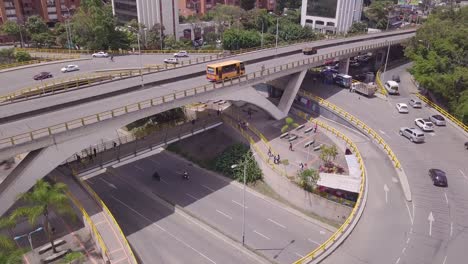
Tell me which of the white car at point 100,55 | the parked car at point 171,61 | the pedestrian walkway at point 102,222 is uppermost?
the white car at point 100,55

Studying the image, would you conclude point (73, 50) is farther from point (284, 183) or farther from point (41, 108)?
point (284, 183)

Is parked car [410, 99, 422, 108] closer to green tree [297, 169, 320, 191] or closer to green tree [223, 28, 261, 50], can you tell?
green tree [297, 169, 320, 191]

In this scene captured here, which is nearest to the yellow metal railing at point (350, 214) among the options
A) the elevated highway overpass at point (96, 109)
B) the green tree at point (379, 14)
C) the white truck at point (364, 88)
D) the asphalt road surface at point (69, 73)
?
the elevated highway overpass at point (96, 109)

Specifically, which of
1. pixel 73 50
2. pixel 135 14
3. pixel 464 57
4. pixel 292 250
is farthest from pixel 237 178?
pixel 135 14

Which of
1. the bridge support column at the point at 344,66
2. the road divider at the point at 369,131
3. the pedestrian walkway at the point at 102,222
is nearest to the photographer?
the pedestrian walkway at the point at 102,222

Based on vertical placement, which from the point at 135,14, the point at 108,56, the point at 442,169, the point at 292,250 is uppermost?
the point at 135,14

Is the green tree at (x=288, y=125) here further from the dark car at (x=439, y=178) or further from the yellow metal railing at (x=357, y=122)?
the dark car at (x=439, y=178)

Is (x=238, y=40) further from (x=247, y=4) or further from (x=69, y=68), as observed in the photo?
(x=247, y=4)
